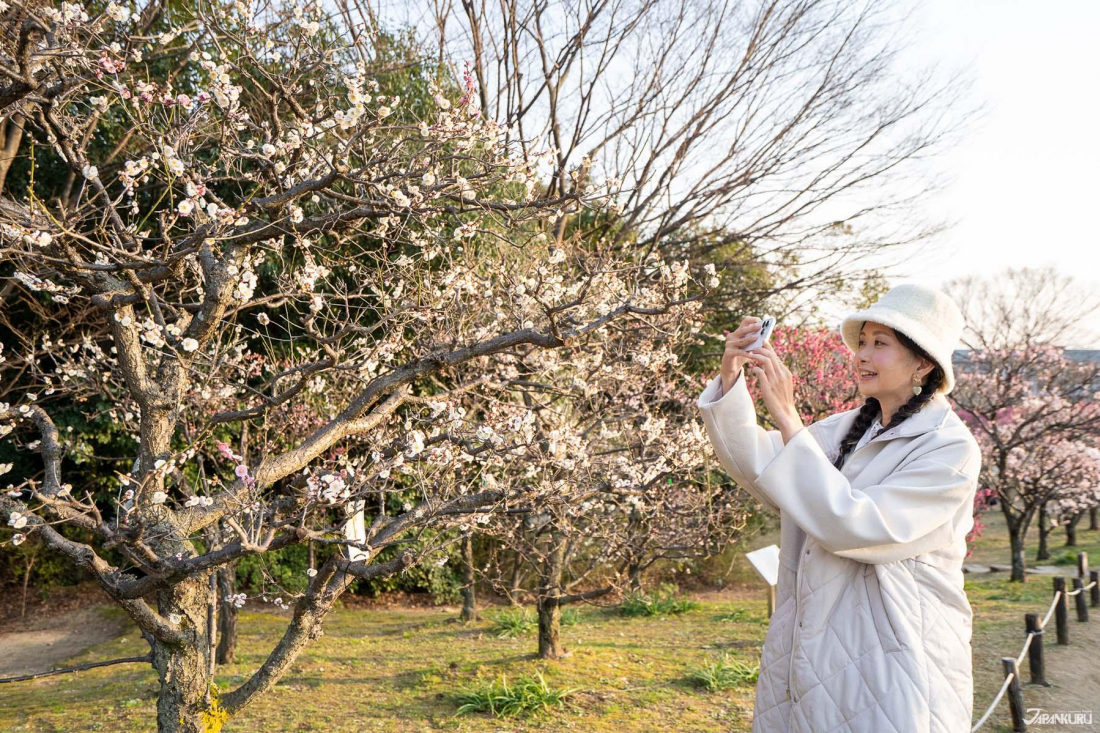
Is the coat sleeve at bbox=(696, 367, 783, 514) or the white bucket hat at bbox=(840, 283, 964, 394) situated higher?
the white bucket hat at bbox=(840, 283, 964, 394)

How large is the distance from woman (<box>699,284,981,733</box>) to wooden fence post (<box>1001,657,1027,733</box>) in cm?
356

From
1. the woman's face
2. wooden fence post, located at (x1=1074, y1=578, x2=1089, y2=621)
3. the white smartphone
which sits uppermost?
the white smartphone

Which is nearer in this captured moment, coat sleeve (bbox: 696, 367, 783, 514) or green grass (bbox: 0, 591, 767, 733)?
coat sleeve (bbox: 696, 367, 783, 514)

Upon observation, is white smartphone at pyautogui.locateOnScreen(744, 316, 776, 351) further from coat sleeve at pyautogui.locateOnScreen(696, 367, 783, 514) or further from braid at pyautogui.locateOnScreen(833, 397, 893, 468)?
braid at pyautogui.locateOnScreen(833, 397, 893, 468)

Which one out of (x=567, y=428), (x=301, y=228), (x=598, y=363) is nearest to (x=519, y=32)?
(x=598, y=363)

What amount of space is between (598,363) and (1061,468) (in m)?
8.25

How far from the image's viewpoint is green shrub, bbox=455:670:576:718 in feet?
15.2

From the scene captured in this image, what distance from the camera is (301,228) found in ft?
9.62

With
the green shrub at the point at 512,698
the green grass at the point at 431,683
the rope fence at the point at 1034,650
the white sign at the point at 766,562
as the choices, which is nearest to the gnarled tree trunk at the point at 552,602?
the green grass at the point at 431,683

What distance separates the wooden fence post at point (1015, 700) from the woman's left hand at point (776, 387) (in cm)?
383

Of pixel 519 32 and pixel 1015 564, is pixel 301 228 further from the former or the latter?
pixel 1015 564

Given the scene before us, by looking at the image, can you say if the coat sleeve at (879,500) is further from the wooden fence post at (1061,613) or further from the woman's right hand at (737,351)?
the wooden fence post at (1061,613)

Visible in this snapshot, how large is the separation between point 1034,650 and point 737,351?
5.14 m

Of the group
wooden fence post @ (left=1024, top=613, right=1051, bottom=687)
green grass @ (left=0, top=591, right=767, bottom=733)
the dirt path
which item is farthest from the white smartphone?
the dirt path
